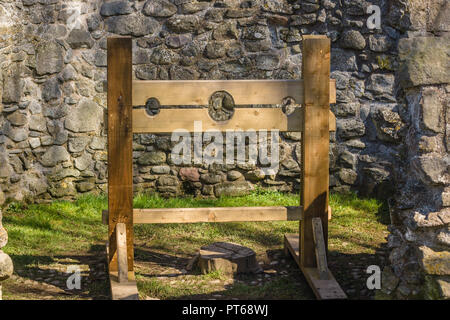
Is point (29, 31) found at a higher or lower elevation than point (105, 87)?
higher

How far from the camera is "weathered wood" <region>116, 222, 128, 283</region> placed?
385cm

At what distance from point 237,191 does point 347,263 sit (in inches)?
75.6

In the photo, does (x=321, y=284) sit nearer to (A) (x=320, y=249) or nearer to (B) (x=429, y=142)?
(A) (x=320, y=249)

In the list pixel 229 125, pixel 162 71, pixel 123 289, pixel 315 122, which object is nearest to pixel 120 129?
pixel 229 125

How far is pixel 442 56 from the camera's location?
3.08 meters

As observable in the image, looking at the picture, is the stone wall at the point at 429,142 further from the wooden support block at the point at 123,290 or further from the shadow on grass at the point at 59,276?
the shadow on grass at the point at 59,276

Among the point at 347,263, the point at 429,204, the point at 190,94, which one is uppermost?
the point at 190,94

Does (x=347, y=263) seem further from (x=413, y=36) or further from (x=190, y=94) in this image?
(x=413, y=36)

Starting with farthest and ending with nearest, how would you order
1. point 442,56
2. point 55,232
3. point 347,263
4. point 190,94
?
point 55,232
point 347,263
point 190,94
point 442,56

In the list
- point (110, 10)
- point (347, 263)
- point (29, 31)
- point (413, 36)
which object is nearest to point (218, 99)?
point (110, 10)

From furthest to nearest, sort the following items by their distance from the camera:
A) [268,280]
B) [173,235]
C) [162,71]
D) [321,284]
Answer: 1. [162,71]
2. [173,235]
3. [268,280]
4. [321,284]

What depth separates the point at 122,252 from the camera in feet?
12.8
